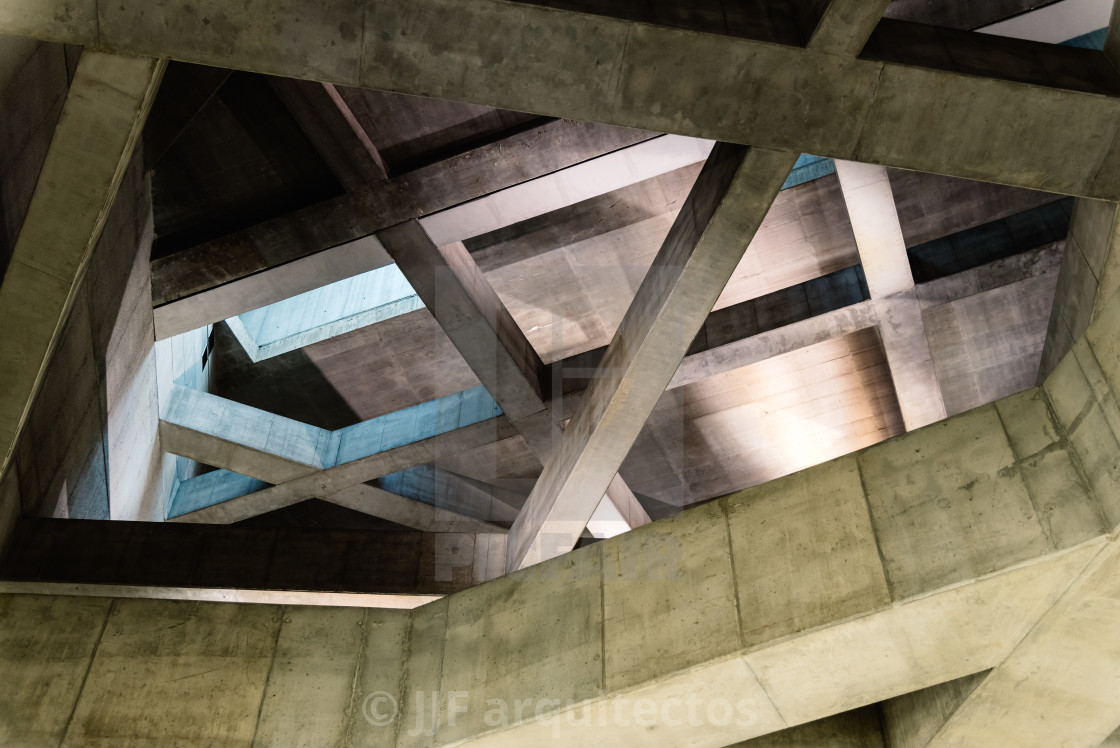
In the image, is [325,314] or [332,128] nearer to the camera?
[332,128]

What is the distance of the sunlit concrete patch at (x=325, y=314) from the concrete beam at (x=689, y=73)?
889cm

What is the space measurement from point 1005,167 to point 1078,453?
2154mm

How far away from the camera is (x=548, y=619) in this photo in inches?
321

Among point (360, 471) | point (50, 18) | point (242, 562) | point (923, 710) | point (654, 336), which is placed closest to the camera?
point (50, 18)

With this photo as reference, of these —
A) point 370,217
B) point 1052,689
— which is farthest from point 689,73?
point 370,217

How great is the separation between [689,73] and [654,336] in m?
2.69

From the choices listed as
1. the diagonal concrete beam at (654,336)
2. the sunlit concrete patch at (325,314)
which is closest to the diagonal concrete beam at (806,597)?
the diagonal concrete beam at (654,336)

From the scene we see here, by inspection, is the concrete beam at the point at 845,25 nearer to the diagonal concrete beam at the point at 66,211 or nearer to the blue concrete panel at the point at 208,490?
the diagonal concrete beam at the point at 66,211

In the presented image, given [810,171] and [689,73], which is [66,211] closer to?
[689,73]

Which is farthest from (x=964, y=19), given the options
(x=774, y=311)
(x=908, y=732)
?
(x=908, y=732)

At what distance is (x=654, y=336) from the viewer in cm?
895

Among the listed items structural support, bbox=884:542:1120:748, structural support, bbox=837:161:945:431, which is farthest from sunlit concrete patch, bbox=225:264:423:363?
structural support, bbox=884:542:1120:748

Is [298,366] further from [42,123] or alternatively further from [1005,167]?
[1005,167]

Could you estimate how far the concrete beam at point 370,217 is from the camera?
38.3 ft
